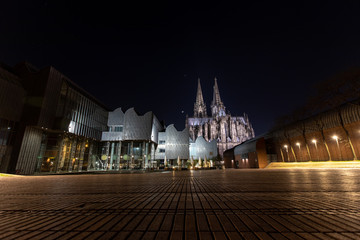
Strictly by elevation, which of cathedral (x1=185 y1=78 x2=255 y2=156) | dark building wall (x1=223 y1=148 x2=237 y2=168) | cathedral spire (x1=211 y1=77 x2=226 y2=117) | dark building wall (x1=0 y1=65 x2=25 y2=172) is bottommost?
dark building wall (x1=223 y1=148 x2=237 y2=168)

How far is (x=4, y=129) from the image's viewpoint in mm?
A: 20516

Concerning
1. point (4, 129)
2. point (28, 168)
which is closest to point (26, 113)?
point (4, 129)

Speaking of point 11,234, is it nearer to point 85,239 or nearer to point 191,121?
point 85,239

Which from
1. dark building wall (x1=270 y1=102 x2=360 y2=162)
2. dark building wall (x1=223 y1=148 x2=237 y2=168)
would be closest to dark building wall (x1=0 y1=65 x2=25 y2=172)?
dark building wall (x1=270 y1=102 x2=360 y2=162)

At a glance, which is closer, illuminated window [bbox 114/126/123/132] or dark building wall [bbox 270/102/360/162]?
dark building wall [bbox 270/102/360/162]

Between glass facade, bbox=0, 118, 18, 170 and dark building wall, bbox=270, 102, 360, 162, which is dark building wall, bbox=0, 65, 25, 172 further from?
dark building wall, bbox=270, 102, 360, 162

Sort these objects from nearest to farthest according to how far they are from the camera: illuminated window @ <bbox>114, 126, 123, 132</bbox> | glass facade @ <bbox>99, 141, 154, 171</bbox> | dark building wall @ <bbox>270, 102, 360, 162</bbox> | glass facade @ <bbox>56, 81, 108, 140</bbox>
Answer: dark building wall @ <bbox>270, 102, 360, 162</bbox>, glass facade @ <bbox>56, 81, 108, 140</bbox>, glass facade @ <bbox>99, 141, 154, 171</bbox>, illuminated window @ <bbox>114, 126, 123, 132</bbox>

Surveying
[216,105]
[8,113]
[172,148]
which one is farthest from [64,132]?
[216,105]

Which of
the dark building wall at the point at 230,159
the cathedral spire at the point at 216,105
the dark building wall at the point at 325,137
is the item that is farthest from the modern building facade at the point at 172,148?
the cathedral spire at the point at 216,105

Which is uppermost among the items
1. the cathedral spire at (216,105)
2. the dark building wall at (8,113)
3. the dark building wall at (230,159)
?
the cathedral spire at (216,105)

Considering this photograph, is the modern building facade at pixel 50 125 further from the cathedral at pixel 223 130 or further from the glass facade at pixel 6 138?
the cathedral at pixel 223 130

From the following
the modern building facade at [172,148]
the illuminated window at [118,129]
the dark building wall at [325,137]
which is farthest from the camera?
the modern building facade at [172,148]

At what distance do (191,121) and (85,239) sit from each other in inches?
3304

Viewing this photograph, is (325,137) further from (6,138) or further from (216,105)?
(216,105)
